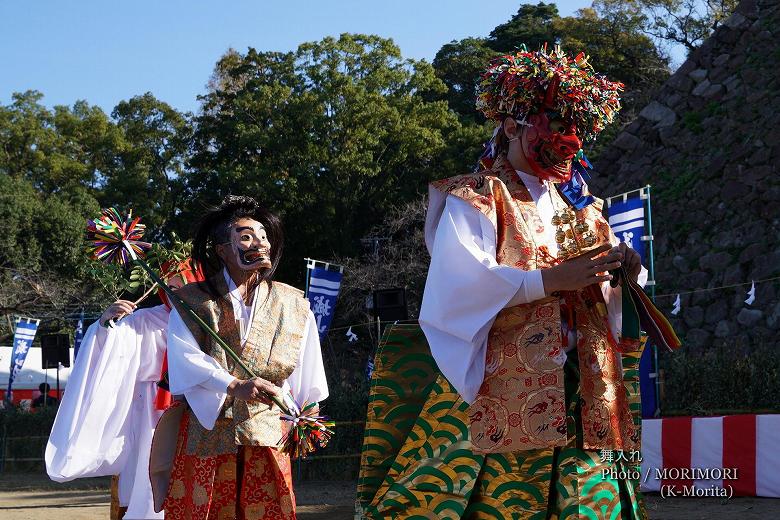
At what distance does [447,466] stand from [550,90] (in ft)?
4.22

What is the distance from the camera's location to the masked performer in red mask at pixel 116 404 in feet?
21.2

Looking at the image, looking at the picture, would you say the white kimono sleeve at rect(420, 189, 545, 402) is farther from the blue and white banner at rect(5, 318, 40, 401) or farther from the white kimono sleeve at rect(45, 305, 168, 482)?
the blue and white banner at rect(5, 318, 40, 401)

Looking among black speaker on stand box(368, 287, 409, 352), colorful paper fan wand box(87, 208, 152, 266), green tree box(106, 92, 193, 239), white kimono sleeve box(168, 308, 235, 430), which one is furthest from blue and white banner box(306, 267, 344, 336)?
green tree box(106, 92, 193, 239)

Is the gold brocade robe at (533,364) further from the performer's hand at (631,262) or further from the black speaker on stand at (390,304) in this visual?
the black speaker on stand at (390,304)

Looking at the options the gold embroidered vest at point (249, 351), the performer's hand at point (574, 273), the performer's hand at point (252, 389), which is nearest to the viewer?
the performer's hand at point (574, 273)

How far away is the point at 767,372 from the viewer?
13.0 m

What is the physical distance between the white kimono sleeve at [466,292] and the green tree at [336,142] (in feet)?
85.1

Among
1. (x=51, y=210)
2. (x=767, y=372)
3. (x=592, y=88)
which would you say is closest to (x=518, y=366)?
(x=592, y=88)

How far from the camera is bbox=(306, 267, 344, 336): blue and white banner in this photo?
54.7ft

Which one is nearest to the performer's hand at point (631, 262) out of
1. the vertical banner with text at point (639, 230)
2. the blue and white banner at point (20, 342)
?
the vertical banner with text at point (639, 230)

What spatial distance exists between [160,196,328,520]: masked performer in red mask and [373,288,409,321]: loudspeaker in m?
10.7

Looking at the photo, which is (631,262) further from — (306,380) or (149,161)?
(149,161)

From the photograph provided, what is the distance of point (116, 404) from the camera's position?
6.55m

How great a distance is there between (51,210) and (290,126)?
35.3 feet
